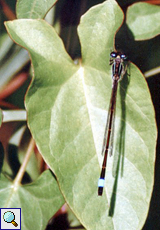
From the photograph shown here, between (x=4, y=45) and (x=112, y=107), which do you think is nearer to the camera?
(x=112, y=107)

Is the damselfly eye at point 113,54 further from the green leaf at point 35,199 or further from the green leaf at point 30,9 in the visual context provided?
the green leaf at point 35,199

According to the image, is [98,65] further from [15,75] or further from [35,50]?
[15,75]

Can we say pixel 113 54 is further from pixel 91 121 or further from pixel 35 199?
pixel 35 199

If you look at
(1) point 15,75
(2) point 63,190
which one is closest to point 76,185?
(2) point 63,190

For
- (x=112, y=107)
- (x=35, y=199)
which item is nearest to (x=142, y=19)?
(x=112, y=107)

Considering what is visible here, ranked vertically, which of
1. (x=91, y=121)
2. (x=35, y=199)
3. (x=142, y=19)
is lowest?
(x=35, y=199)

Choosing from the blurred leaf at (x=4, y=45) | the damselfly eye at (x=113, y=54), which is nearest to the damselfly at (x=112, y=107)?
the damselfly eye at (x=113, y=54)

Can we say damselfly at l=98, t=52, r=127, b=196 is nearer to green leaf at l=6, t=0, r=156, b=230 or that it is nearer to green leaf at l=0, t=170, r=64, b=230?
green leaf at l=6, t=0, r=156, b=230
